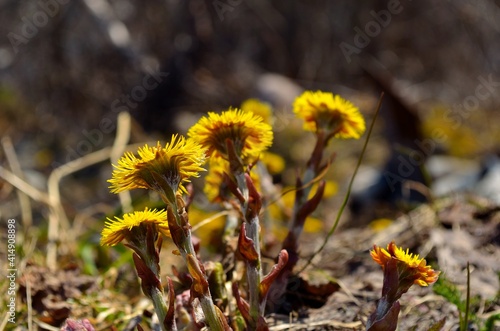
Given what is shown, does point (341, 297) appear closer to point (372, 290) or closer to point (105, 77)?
point (372, 290)

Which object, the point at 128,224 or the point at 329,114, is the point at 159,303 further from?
the point at 329,114

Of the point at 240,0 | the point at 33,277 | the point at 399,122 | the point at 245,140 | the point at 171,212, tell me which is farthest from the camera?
the point at 240,0

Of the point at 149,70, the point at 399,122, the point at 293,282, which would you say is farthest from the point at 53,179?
the point at 149,70

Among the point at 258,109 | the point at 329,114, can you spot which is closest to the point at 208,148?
the point at 329,114

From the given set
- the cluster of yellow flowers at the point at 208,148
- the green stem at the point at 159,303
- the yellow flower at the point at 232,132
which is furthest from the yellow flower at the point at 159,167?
the green stem at the point at 159,303

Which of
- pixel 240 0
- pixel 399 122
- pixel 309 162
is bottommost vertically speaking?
pixel 309 162

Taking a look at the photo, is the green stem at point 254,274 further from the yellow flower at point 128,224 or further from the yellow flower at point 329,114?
the yellow flower at point 329,114

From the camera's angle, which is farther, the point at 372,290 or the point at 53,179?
the point at 53,179
